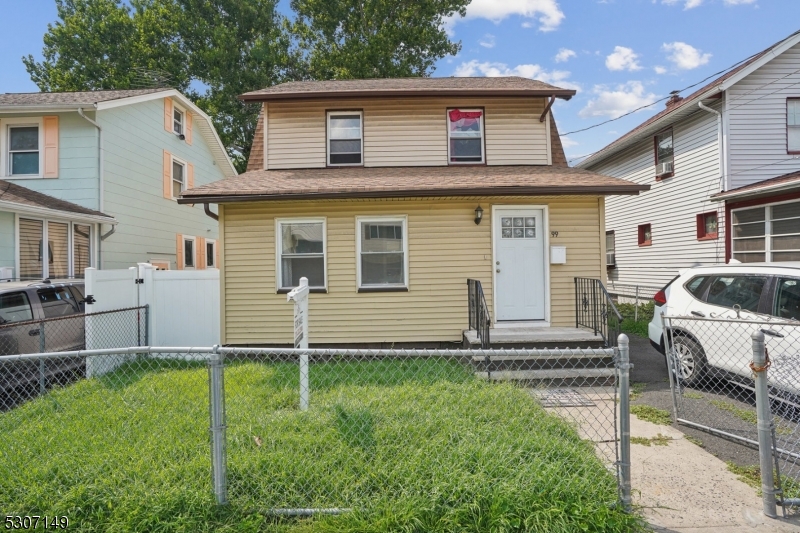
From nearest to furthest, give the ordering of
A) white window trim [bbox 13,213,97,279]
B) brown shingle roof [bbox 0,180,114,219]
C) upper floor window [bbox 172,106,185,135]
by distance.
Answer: brown shingle roof [bbox 0,180,114,219] < white window trim [bbox 13,213,97,279] < upper floor window [bbox 172,106,185,135]

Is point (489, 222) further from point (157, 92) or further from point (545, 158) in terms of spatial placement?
point (157, 92)

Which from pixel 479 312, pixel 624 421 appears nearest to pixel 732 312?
pixel 479 312

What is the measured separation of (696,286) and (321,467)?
17.8 feet

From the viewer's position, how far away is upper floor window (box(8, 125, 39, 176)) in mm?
11492

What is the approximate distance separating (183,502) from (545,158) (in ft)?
28.6

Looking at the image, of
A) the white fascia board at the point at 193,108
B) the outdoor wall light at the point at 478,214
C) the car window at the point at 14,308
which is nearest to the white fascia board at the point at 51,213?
the white fascia board at the point at 193,108

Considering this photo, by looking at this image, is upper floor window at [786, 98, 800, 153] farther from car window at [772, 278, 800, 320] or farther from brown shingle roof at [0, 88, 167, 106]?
brown shingle roof at [0, 88, 167, 106]

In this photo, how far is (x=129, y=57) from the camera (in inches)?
958

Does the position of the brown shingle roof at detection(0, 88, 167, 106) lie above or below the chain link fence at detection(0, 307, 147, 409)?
above

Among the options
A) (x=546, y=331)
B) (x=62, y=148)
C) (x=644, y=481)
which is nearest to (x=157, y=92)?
(x=62, y=148)

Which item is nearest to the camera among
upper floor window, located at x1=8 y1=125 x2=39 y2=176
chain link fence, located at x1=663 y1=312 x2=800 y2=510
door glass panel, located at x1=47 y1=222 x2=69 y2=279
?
chain link fence, located at x1=663 y1=312 x2=800 y2=510

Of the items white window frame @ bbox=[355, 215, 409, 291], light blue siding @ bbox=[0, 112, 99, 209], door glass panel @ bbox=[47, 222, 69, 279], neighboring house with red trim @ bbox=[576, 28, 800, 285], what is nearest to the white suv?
white window frame @ bbox=[355, 215, 409, 291]

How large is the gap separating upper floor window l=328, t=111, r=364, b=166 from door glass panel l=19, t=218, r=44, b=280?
722 centimetres

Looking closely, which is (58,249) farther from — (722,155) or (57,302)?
(722,155)
